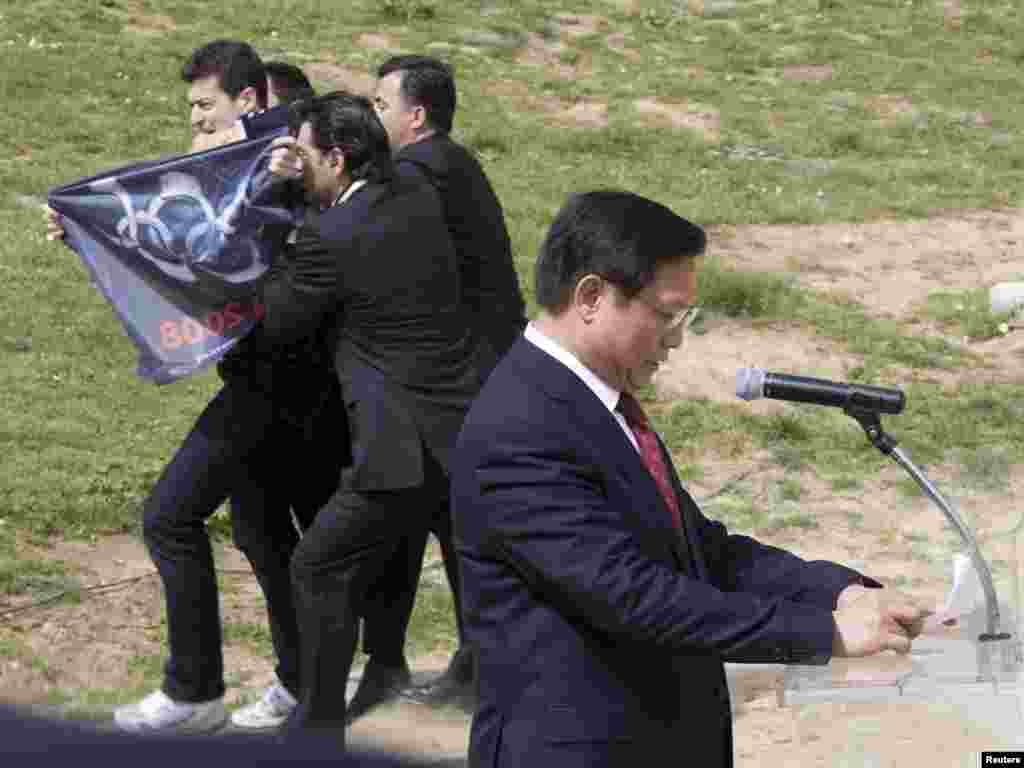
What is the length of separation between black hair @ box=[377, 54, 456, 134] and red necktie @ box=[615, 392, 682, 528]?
2.89 meters

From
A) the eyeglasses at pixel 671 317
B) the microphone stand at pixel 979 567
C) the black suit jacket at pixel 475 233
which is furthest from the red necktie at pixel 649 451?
the black suit jacket at pixel 475 233

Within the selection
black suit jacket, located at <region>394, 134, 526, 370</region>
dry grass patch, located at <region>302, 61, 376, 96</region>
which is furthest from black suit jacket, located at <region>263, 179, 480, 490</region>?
dry grass patch, located at <region>302, 61, 376, 96</region>

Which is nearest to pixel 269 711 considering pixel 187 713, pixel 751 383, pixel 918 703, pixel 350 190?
pixel 187 713

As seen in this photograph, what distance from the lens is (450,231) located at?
5.88 meters

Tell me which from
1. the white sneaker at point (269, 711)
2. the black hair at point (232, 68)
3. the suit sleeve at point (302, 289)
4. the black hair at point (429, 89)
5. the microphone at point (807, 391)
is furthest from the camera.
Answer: the black hair at point (429, 89)

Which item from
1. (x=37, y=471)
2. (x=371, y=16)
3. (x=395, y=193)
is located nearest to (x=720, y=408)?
(x=37, y=471)

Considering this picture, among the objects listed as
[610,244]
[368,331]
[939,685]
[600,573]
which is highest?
[610,244]

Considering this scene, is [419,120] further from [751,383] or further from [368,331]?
[751,383]

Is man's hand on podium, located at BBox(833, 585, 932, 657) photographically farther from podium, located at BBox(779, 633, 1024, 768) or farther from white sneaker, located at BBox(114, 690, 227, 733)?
white sneaker, located at BBox(114, 690, 227, 733)

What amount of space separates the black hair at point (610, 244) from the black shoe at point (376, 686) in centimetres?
309

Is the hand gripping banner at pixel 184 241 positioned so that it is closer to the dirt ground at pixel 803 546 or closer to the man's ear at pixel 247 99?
the man's ear at pixel 247 99

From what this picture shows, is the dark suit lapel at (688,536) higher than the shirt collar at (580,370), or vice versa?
the shirt collar at (580,370)

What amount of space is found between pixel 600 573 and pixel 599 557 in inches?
0.9

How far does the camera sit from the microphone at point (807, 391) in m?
3.55
